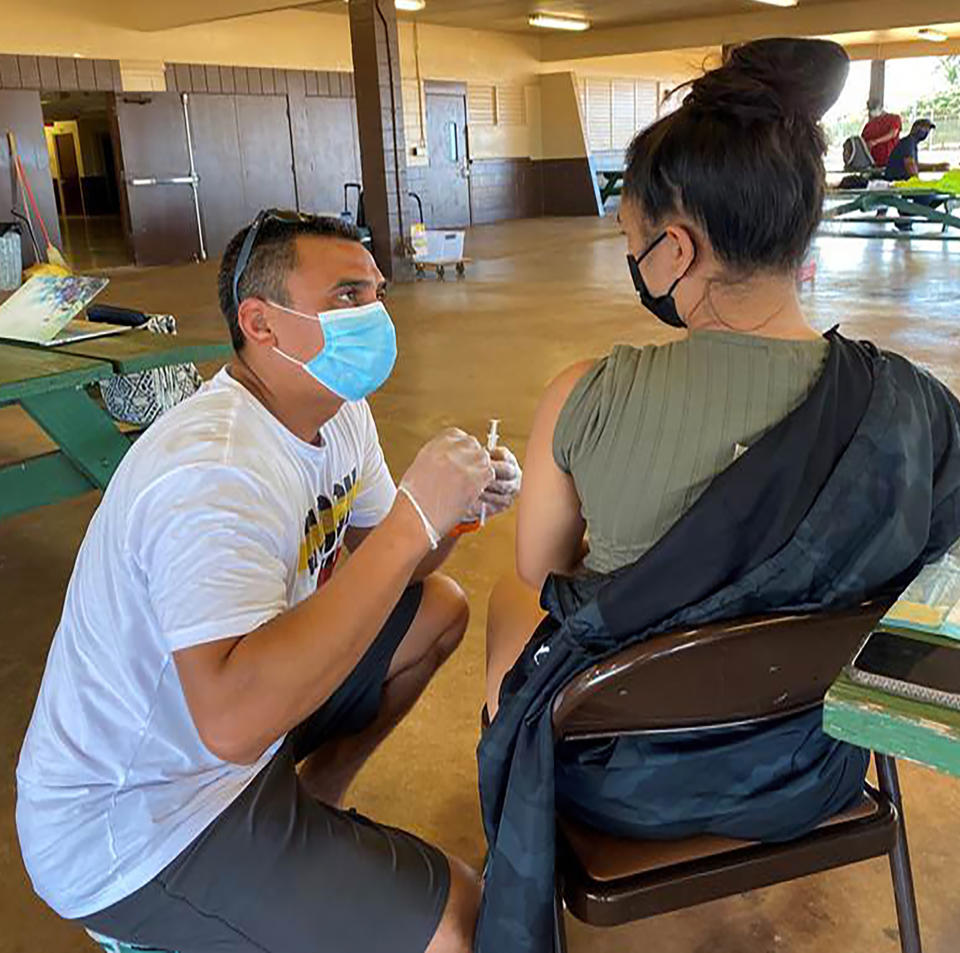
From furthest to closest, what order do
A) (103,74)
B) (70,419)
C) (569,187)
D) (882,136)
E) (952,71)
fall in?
(952,71) < (569,187) < (882,136) < (103,74) < (70,419)

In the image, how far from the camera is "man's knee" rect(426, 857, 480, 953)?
1.20 meters

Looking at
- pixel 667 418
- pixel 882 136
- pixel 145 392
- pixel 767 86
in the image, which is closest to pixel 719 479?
pixel 667 418

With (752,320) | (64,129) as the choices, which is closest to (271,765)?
(752,320)

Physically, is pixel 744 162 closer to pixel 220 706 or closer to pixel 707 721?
pixel 707 721

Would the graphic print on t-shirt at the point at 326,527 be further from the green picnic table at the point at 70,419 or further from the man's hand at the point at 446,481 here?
the green picnic table at the point at 70,419

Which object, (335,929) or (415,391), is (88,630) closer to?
(335,929)

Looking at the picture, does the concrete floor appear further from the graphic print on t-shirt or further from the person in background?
the person in background

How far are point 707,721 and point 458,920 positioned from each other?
44 cm

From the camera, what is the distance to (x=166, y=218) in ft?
37.1

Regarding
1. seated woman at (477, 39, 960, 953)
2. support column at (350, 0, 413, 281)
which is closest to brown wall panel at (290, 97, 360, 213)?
support column at (350, 0, 413, 281)

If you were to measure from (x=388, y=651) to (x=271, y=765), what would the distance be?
1.66 ft

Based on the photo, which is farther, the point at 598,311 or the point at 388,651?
the point at 598,311

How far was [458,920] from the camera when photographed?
4.00 ft

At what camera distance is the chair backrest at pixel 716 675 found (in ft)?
3.03
